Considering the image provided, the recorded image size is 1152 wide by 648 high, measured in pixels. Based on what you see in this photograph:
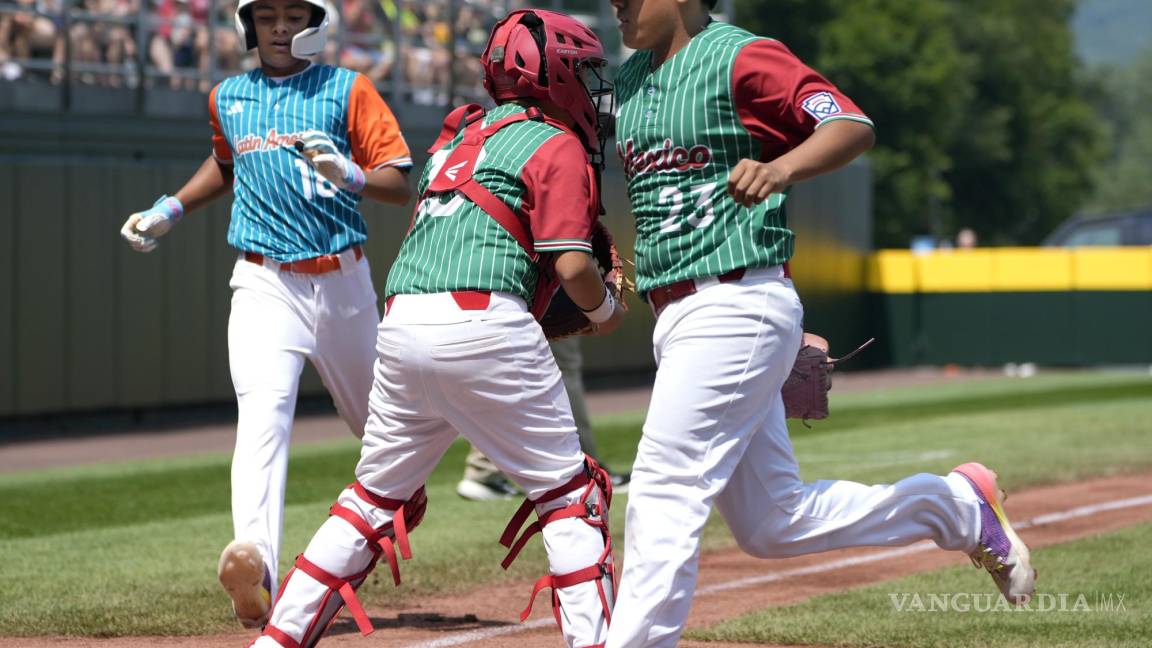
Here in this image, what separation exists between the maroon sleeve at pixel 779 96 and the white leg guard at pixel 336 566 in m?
1.53

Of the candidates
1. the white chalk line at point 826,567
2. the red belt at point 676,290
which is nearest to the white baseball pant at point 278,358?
the white chalk line at point 826,567

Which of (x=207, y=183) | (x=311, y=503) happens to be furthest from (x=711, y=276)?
(x=311, y=503)

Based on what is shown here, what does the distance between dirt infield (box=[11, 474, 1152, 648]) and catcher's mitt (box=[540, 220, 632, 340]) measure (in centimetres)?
129

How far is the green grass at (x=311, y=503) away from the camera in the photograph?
6.96 meters

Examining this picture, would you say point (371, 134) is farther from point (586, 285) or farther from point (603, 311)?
point (586, 285)

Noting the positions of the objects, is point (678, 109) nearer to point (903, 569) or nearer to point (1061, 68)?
point (903, 569)

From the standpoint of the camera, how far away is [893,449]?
12594 millimetres

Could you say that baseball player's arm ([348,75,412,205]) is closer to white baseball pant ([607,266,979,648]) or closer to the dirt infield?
the dirt infield

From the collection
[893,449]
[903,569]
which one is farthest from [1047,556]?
[893,449]

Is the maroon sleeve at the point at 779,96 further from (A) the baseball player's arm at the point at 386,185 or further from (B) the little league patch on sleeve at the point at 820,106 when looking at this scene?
(A) the baseball player's arm at the point at 386,185

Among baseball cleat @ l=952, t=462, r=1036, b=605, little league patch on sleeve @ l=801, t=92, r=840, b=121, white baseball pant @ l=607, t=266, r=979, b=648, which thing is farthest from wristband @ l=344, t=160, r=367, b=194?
baseball cleat @ l=952, t=462, r=1036, b=605

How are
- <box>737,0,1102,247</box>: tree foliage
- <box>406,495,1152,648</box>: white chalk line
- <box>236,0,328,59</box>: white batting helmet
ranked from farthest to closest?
1. <box>737,0,1102,247</box>: tree foliage
2. <box>236,0,328,59</box>: white batting helmet
3. <box>406,495,1152,648</box>: white chalk line

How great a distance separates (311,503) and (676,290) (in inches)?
236

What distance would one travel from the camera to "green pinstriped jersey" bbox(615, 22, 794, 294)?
4676mm
